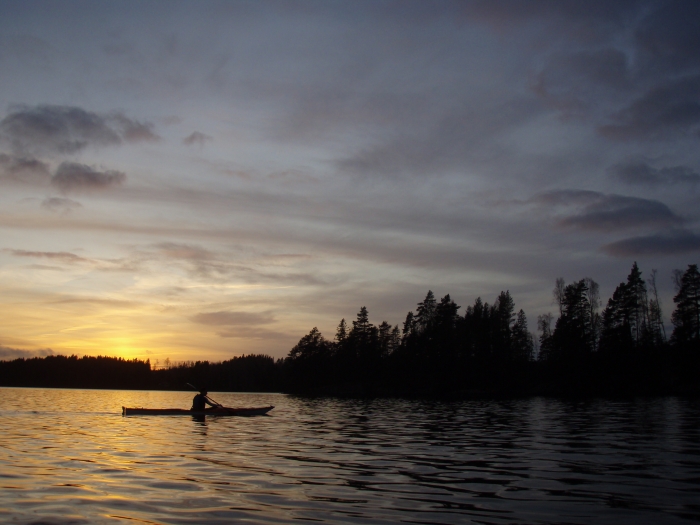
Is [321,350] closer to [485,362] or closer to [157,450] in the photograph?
[485,362]

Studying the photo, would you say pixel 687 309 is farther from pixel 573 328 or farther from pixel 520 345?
pixel 520 345

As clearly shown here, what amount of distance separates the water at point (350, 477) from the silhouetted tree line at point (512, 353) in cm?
7119

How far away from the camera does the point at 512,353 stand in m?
122

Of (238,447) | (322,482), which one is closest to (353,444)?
(238,447)

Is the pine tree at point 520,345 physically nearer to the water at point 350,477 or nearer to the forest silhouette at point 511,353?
the forest silhouette at point 511,353

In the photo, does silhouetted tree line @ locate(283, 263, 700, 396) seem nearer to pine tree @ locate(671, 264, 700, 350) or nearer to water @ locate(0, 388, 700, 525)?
pine tree @ locate(671, 264, 700, 350)

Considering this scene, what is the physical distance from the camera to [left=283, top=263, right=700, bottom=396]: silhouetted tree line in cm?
9419

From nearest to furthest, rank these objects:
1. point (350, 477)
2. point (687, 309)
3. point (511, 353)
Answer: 1. point (350, 477)
2. point (687, 309)
3. point (511, 353)

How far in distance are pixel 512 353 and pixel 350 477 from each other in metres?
113

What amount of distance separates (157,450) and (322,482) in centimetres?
972

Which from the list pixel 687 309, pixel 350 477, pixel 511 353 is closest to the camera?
pixel 350 477

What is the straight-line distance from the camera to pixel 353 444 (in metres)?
24.3

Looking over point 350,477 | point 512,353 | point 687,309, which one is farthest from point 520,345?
point 350,477

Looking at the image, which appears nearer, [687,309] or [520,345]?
[687,309]
